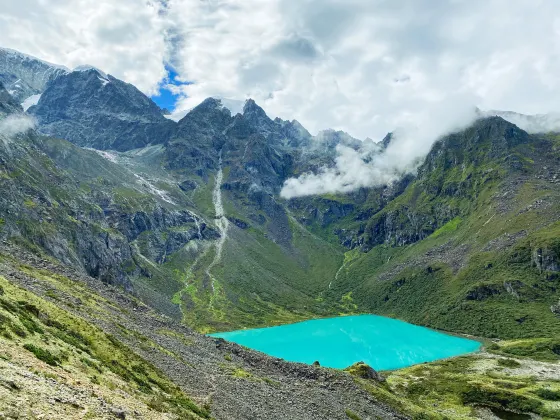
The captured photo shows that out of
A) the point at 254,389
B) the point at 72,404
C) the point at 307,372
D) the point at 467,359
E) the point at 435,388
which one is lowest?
the point at 72,404

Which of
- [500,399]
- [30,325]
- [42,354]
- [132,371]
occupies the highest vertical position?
[500,399]

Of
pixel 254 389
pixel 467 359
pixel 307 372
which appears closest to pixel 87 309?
→ pixel 254 389

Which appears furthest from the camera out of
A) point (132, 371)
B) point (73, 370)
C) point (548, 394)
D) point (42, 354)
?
point (548, 394)

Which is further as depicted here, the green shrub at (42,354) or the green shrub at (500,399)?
the green shrub at (500,399)

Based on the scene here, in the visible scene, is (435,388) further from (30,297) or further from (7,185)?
(7,185)

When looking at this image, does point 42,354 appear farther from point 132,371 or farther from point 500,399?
point 500,399

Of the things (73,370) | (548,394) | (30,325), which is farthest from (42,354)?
(548,394)

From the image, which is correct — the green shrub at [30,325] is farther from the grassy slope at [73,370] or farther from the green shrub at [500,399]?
the green shrub at [500,399]

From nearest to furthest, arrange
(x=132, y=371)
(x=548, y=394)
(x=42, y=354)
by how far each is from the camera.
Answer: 1. (x=42, y=354)
2. (x=132, y=371)
3. (x=548, y=394)

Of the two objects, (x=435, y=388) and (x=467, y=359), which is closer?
(x=435, y=388)

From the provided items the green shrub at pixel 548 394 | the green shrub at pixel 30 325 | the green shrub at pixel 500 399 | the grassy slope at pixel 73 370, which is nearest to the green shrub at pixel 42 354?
the grassy slope at pixel 73 370

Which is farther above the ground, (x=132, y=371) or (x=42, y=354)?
(x=132, y=371)
